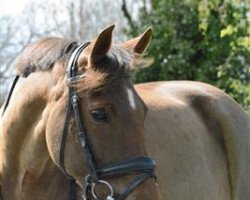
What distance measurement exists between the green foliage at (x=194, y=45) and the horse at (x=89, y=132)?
8.06 m

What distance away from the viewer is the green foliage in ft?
43.0

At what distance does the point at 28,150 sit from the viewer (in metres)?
4.07

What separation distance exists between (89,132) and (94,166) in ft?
0.58

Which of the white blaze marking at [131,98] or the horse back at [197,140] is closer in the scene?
the white blaze marking at [131,98]

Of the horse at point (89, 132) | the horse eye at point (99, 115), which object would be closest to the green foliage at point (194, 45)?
the horse at point (89, 132)

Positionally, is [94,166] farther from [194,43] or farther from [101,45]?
[194,43]

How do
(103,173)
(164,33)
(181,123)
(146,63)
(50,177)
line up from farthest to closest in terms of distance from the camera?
(164,33) < (181,123) < (50,177) < (146,63) < (103,173)

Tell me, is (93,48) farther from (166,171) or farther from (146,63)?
(166,171)

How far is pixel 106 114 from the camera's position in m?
3.58

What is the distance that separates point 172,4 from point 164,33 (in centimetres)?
63

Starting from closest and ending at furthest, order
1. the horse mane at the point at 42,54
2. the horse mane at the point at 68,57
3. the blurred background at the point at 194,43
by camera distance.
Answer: the horse mane at the point at 68,57 → the horse mane at the point at 42,54 → the blurred background at the point at 194,43

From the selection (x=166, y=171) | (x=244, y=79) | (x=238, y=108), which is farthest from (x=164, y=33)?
(x=166, y=171)

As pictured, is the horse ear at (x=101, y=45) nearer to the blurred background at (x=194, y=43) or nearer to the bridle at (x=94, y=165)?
the bridle at (x=94, y=165)

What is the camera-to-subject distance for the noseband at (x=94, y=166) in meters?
3.51
